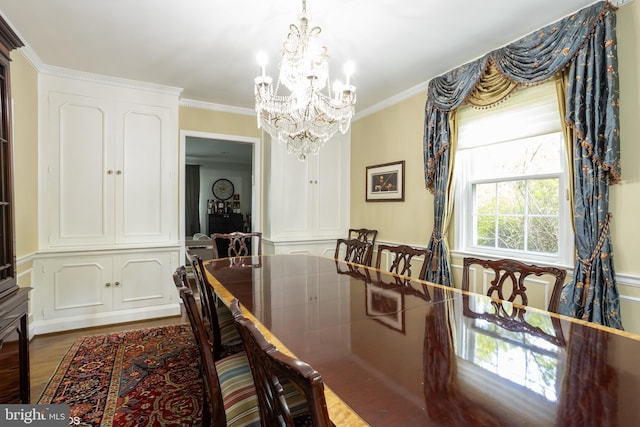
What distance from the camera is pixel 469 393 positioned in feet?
2.58

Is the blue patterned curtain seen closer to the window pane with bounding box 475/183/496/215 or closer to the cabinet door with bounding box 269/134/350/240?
the window pane with bounding box 475/183/496/215

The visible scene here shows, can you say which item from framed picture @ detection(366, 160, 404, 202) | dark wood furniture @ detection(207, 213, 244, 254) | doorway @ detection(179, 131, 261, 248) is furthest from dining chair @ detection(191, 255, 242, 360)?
dark wood furniture @ detection(207, 213, 244, 254)

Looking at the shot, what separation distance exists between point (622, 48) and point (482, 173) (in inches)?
48.4

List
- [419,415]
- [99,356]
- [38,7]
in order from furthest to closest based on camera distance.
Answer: [99,356]
[38,7]
[419,415]

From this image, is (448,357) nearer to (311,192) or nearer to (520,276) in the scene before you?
(520,276)

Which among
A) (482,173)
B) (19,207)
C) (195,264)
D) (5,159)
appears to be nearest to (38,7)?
(5,159)

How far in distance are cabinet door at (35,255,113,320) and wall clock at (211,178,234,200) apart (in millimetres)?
5759

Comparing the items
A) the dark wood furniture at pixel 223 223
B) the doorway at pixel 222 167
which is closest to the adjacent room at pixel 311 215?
the doorway at pixel 222 167

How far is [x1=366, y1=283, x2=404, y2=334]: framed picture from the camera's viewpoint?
1.30m

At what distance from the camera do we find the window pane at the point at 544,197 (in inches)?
94.5

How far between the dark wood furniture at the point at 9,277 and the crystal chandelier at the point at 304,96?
132 centimetres

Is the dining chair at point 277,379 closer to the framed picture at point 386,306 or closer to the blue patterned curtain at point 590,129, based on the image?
the framed picture at point 386,306

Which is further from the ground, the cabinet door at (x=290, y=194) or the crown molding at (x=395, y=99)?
the crown molding at (x=395, y=99)

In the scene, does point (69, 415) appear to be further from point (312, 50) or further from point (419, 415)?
point (312, 50)
